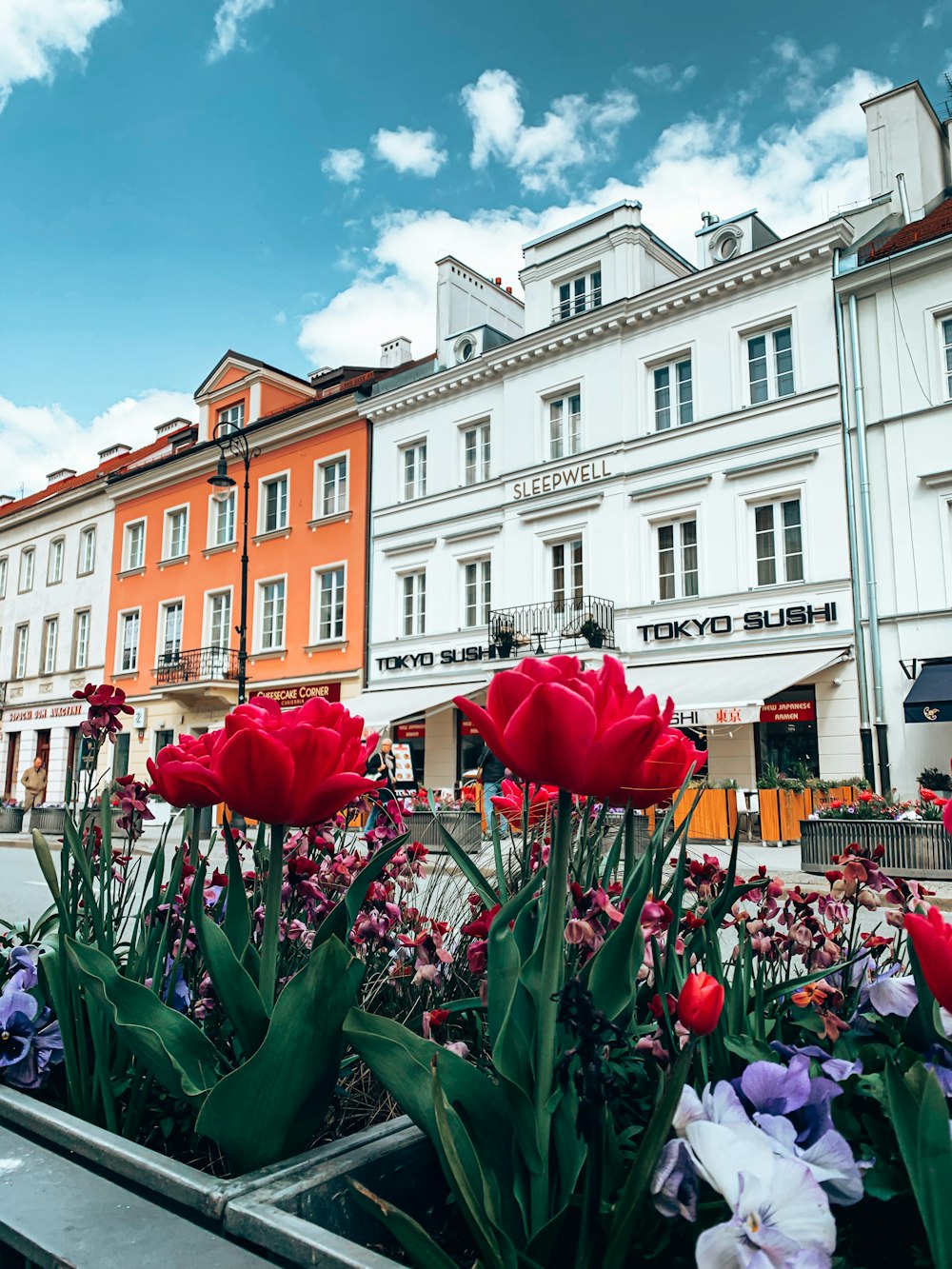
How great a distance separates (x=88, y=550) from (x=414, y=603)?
1546 centimetres

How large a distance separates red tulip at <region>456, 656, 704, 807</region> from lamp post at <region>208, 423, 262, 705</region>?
16.4 meters

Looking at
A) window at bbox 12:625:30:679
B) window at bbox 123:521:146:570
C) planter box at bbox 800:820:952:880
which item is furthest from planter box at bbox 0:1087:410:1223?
window at bbox 12:625:30:679

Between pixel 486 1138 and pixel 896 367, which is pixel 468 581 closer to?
pixel 896 367

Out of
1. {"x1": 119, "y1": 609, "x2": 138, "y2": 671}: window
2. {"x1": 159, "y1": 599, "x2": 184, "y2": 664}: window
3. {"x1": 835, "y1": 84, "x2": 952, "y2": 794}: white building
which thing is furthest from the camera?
{"x1": 119, "y1": 609, "x2": 138, "y2": 671}: window

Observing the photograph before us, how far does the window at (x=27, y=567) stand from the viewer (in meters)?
35.6

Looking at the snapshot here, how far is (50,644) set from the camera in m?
33.8

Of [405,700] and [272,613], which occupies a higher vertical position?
[272,613]

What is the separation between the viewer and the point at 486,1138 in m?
1.32

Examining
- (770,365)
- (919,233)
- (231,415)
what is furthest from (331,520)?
(919,233)

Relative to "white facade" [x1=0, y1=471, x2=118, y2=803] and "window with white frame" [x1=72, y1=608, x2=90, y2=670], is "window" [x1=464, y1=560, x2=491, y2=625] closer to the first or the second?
"white facade" [x1=0, y1=471, x2=118, y2=803]

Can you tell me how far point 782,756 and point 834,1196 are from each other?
646 inches

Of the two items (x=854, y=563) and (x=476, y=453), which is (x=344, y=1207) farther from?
(x=476, y=453)

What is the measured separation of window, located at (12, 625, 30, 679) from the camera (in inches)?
1367

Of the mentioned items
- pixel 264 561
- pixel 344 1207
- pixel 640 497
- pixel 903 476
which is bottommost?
pixel 344 1207
